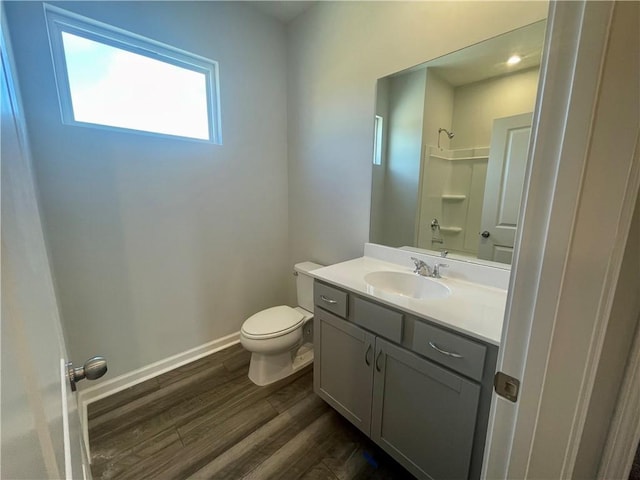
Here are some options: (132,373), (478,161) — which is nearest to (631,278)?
(478,161)

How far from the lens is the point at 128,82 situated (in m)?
1.64

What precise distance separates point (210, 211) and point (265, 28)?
147 centimetres

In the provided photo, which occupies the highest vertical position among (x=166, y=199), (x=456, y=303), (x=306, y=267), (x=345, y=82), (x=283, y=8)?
(x=283, y=8)

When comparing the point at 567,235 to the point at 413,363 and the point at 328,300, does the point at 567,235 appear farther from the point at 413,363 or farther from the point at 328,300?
the point at 328,300

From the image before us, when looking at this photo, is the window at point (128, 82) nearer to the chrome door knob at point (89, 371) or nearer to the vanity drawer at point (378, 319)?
the chrome door knob at point (89, 371)

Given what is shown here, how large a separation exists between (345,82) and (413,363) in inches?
68.5

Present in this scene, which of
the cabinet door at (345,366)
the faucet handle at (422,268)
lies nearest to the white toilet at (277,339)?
the cabinet door at (345,366)

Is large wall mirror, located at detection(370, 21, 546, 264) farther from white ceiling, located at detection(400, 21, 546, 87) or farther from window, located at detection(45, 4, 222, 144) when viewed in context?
window, located at detection(45, 4, 222, 144)

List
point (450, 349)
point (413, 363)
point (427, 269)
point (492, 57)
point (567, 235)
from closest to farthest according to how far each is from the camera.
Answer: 1. point (567, 235)
2. point (450, 349)
3. point (413, 363)
4. point (492, 57)
5. point (427, 269)

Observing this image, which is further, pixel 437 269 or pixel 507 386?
pixel 437 269

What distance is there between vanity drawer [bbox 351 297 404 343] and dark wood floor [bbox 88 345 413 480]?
70cm

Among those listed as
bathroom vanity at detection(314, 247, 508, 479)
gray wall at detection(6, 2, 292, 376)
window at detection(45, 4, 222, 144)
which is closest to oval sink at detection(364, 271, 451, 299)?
bathroom vanity at detection(314, 247, 508, 479)

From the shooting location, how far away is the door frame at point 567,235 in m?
0.36

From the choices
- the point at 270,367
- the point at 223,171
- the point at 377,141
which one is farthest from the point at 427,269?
the point at 223,171
